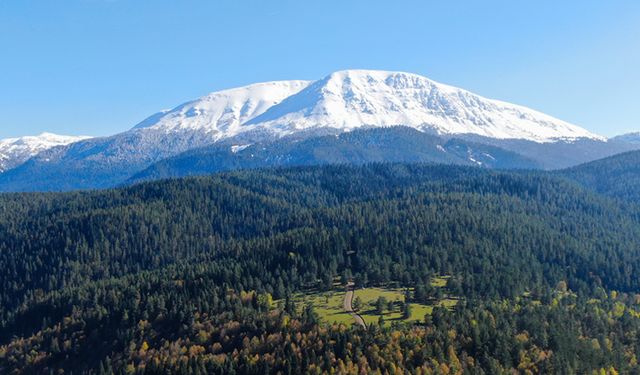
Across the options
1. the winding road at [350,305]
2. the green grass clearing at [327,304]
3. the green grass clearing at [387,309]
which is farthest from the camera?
the green grass clearing at [327,304]

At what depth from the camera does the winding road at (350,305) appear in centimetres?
15025

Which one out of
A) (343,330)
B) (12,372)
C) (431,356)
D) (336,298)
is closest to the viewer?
(431,356)

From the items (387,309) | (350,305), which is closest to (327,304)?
(350,305)

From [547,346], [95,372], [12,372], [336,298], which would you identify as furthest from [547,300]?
[12,372]

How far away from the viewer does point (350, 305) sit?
166 metres

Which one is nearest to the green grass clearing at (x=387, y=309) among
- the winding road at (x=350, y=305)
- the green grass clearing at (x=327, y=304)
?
the winding road at (x=350, y=305)

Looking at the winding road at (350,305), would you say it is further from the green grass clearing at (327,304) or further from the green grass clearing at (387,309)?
the green grass clearing at (387,309)

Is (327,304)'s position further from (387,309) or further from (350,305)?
(387,309)

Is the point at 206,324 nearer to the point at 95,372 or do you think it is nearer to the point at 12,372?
the point at 95,372

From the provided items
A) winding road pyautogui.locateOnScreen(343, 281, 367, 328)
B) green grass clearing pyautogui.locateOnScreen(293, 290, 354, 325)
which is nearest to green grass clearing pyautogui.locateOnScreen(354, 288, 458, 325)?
winding road pyautogui.locateOnScreen(343, 281, 367, 328)

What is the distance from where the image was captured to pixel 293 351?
12756 centimetres

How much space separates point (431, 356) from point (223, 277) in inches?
3280

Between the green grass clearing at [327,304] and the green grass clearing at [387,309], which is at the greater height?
the green grass clearing at [327,304]

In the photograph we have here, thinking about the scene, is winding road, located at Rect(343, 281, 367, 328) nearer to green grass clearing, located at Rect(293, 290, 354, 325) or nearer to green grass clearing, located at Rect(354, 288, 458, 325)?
green grass clearing, located at Rect(293, 290, 354, 325)
